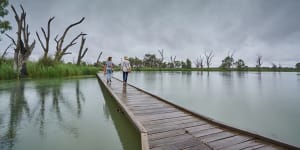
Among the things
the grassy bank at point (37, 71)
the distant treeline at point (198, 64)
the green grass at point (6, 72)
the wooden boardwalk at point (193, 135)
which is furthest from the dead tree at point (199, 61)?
the wooden boardwalk at point (193, 135)

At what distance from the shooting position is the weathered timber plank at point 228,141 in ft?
6.29

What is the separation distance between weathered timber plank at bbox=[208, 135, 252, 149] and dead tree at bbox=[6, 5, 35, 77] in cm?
1439

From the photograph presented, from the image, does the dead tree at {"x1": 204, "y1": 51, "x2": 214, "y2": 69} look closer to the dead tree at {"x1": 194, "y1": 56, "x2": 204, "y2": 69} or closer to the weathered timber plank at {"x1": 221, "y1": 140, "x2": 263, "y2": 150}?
the dead tree at {"x1": 194, "y1": 56, "x2": 204, "y2": 69}

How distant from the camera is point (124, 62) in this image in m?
7.36

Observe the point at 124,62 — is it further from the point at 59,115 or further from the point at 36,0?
the point at 36,0

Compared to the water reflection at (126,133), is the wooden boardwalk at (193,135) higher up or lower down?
higher up

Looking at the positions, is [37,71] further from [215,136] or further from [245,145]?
[245,145]

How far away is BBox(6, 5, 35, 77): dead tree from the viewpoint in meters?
12.1

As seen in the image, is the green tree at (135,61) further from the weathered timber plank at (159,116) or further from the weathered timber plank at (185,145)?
the weathered timber plank at (185,145)

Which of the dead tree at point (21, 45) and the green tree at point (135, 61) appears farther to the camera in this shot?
the green tree at point (135, 61)

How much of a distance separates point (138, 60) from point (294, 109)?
5291cm

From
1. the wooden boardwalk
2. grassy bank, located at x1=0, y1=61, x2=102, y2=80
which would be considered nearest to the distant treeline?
grassy bank, located at x1=0, y1=61, x2=102, y2=80

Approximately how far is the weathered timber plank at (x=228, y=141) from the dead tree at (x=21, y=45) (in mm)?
14391

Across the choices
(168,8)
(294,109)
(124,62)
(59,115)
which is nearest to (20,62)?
(124,62)
